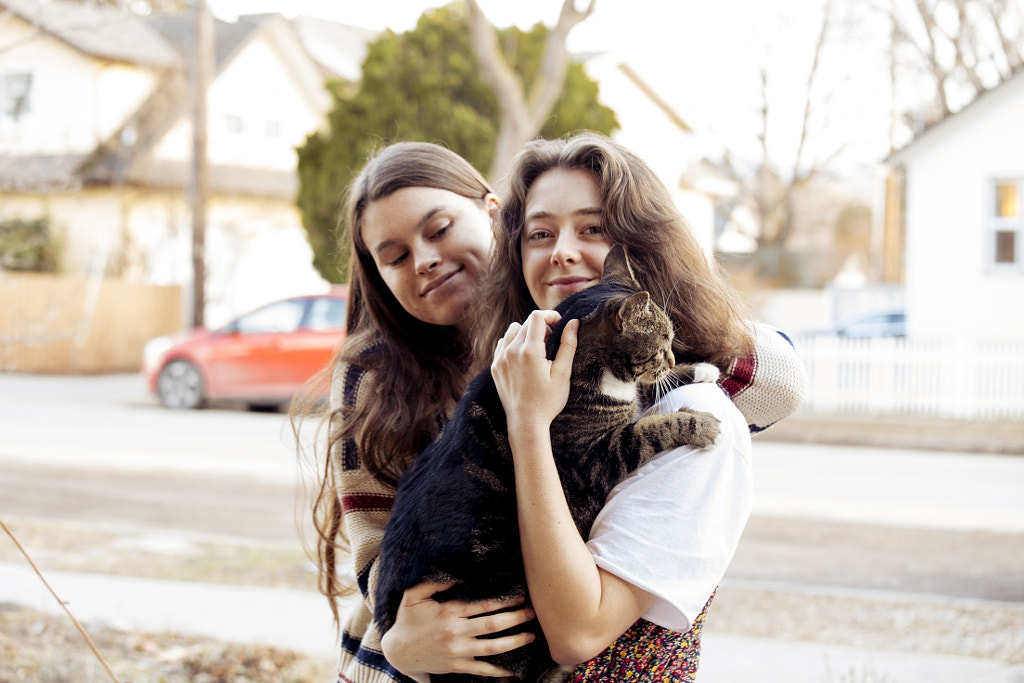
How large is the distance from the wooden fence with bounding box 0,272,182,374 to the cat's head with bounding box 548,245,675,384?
18553 mm

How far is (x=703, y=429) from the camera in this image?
1.82 m

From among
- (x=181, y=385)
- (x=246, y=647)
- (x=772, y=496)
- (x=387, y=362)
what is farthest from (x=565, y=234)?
(x=181, y=385)

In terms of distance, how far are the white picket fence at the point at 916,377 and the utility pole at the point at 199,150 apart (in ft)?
37.4

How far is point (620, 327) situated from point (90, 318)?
67.2ft

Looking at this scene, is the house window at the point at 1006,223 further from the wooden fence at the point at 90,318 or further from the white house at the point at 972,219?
the wooden fence at the point at 90,318

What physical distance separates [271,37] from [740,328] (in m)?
25.7

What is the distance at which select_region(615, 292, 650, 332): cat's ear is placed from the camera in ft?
6.36

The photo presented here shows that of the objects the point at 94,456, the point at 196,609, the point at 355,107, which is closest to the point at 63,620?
the point at 196,609

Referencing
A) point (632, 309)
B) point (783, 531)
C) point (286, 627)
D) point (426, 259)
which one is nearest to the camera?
point (632, 309)

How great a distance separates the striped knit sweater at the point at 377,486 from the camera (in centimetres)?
227

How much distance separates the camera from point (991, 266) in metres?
16.4

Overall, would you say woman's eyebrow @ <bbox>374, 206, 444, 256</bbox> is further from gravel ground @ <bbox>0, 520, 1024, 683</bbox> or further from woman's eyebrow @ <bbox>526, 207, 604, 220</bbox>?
gravel ground @ <bbox>0, 520, 1024, 683</bbox>

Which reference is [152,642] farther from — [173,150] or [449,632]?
[173,150]

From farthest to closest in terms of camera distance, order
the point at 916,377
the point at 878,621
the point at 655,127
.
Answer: the point at 655,127 < the point at 916,377 < the point at 878,621
